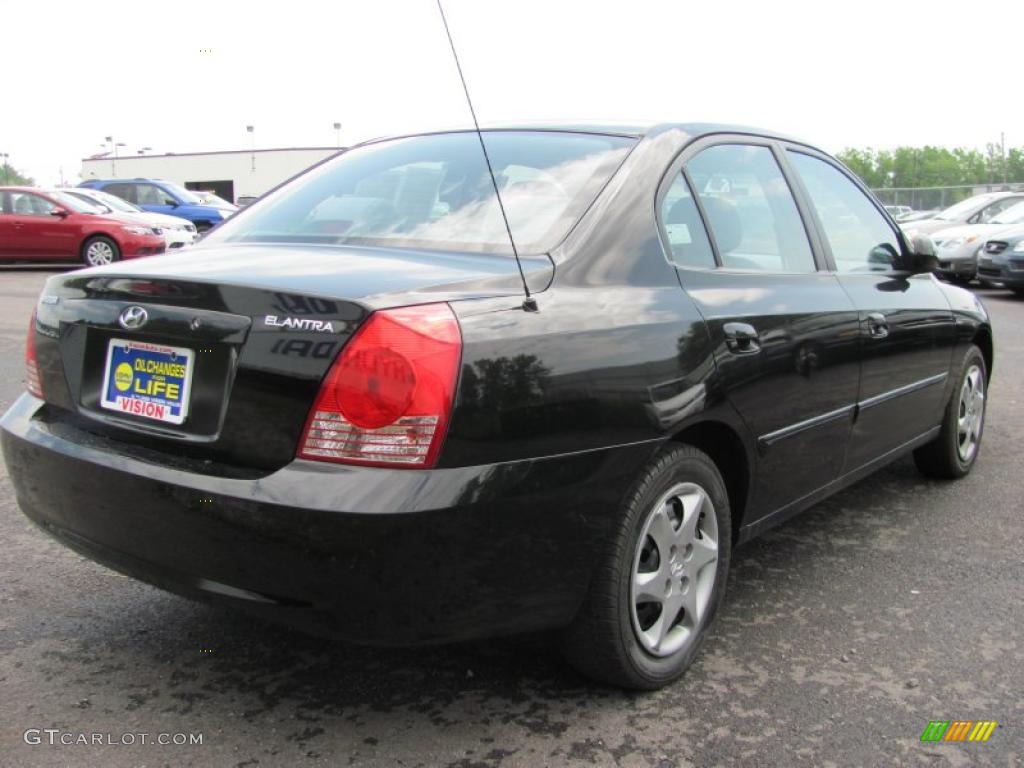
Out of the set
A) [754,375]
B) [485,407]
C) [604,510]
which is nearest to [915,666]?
[754,375]

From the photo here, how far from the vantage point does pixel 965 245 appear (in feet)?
51.1

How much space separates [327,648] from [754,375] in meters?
1.52

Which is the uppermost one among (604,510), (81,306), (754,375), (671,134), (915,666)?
(671,134)

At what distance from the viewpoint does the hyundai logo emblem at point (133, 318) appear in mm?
2533

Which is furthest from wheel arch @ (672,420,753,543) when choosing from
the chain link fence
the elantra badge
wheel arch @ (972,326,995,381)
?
the chain link fence

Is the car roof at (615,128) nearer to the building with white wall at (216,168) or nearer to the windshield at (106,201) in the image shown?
the windshield at (106,201)

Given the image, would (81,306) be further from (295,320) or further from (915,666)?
(915,666)

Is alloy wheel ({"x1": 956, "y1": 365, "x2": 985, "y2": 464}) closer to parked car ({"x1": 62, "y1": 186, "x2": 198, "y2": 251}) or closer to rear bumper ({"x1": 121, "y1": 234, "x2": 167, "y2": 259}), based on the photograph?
parked car ({"x1": 62, "y1": 186, "x2": 198, "y2": 251})

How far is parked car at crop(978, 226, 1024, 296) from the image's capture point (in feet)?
45.4

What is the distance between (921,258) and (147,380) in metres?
3.37

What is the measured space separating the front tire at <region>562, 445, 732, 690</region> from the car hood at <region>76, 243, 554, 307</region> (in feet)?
2.12

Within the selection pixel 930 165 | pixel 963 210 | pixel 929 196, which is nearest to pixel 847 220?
pixel 963 210

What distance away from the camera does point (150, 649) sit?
3033mm

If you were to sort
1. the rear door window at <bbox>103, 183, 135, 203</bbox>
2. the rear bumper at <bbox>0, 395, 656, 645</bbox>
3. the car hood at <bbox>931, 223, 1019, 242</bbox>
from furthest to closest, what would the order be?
the rear door window at <bbox>103, 183, 135, 203</bbox>, the car hood at <bbox>931, 223, 1019, 242</bbox>, the rear bumper at <bbox>0, 395, 656, 645</bbox>
